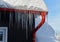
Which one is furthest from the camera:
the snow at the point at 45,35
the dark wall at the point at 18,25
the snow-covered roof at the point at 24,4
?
the snow at the point at 45,35

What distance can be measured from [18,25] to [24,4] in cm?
73

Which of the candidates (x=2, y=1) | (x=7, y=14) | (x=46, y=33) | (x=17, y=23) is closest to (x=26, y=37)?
(x=17, y=23)

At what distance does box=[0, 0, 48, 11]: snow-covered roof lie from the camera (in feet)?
16.5

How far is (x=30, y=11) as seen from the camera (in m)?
5.08

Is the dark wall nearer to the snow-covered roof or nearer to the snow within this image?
the snow-covered roof

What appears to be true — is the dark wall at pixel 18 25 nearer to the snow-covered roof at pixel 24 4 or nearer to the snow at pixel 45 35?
the snow-covered roof at pixel 24 4

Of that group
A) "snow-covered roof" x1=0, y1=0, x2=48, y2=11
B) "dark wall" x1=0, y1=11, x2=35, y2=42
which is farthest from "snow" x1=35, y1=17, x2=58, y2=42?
"snow-covered roof" x1=0, y1=0, x2=48, y2=11

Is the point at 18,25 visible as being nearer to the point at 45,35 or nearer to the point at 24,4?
the point at 24,4

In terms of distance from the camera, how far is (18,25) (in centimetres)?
555

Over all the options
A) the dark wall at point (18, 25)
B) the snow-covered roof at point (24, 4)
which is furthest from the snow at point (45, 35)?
the snow-covered roof at point (24, 4)

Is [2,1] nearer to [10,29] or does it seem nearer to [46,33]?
[10,29]

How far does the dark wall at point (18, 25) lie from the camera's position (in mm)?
5405

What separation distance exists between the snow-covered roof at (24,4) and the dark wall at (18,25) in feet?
1.15

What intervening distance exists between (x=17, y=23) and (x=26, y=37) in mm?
512
